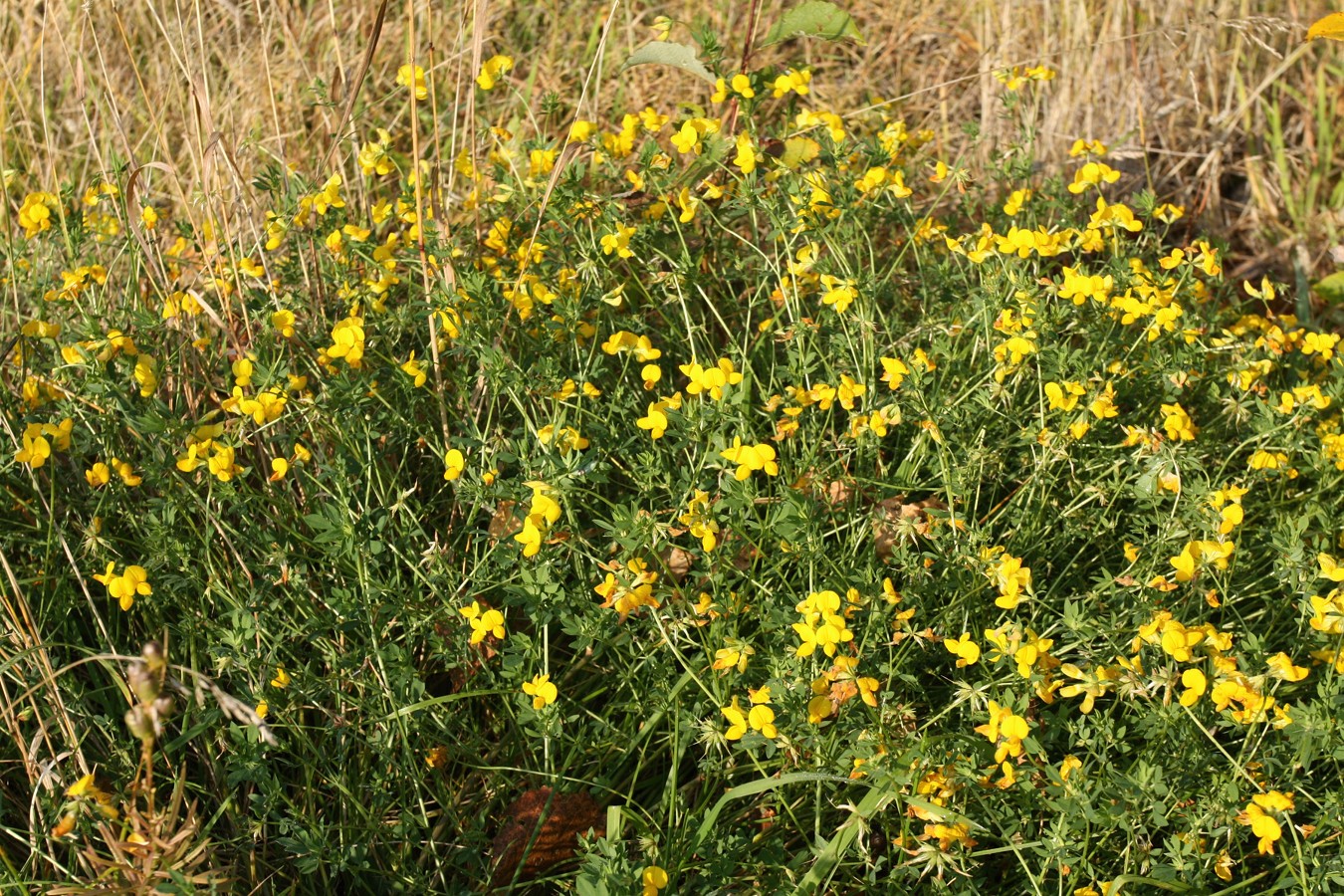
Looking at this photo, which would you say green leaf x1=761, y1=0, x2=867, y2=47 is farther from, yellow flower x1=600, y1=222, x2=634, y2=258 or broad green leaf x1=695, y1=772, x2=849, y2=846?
broad green leaf x1=695, y1=772, x2=849, y2=846

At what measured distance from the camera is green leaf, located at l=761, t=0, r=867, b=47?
3090mm

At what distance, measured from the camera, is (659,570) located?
97.8 inches

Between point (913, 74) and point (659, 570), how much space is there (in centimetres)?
262

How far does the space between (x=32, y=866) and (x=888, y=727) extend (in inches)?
56.4

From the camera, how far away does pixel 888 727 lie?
2072mm

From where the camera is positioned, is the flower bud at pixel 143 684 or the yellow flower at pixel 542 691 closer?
the flower bud at pixel 143 684

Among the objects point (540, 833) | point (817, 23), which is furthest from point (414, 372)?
point (817, 23)

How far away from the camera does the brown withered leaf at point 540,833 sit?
2148mm

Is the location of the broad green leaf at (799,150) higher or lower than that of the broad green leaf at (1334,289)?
higher

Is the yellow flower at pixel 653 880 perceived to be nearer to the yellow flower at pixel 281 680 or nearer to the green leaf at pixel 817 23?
the yellow flower at pixel 281 680

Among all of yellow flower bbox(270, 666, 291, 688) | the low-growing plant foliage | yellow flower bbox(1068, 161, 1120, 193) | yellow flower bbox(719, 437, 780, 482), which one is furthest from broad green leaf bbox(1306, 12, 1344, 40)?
yellow flower bbox(270, 666, 291, 688)

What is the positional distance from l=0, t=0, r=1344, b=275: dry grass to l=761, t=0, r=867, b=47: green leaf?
0.87 m

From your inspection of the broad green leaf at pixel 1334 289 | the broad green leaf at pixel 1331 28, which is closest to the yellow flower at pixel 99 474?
the broad green leaf at pixel 1331 28

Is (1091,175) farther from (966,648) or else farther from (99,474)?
(99,474)
